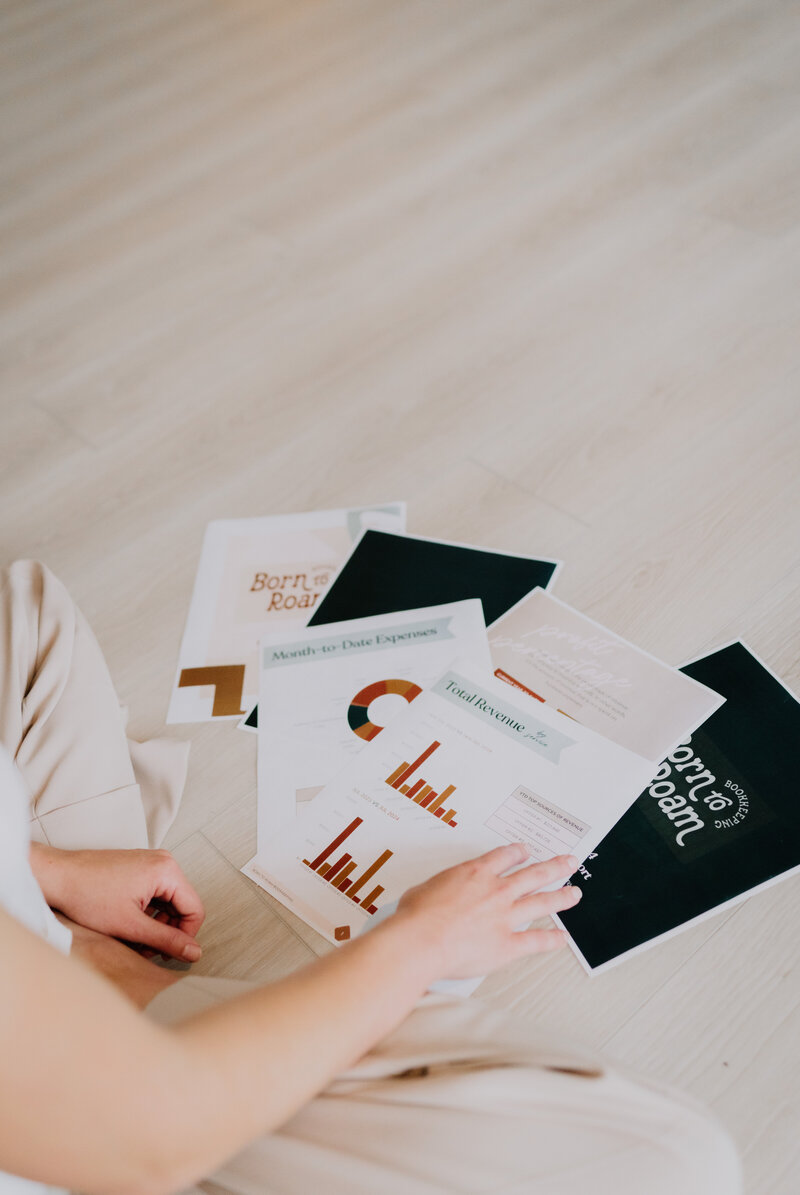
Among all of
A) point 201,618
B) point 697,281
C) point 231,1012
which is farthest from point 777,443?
point 231,1012

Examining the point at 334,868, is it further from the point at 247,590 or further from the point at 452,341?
the point at 452,341

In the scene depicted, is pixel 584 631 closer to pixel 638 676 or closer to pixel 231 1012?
pixel 638 676

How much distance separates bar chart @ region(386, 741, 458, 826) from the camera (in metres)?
1.04

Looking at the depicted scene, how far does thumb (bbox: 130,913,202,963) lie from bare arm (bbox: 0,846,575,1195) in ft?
0.90

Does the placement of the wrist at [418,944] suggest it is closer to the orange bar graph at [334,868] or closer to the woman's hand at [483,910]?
the woman's hand at [483,910]

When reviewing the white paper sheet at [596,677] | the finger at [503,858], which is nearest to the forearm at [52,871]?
the finger at [503,858]

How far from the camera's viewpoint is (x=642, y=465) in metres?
1.40

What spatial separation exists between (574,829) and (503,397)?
2.47 feet

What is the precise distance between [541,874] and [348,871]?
0.22m

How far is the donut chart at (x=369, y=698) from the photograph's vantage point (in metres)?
1.13

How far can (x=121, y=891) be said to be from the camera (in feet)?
2.97

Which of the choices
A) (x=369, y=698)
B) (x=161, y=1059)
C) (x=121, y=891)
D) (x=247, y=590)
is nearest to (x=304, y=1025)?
(x=161, y=1059)

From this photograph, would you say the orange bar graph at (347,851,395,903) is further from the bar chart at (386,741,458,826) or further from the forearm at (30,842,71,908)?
the forearm at (30,842,71,908)

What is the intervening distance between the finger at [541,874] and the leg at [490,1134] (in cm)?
17
